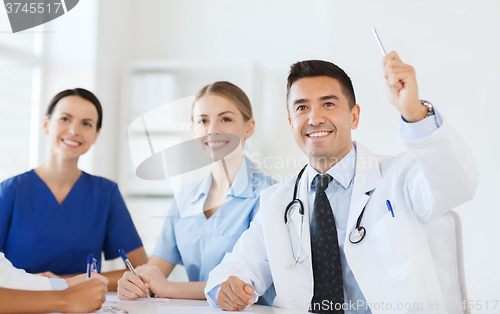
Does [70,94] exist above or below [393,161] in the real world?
above

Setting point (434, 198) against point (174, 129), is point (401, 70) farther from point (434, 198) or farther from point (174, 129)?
point (174, 129)

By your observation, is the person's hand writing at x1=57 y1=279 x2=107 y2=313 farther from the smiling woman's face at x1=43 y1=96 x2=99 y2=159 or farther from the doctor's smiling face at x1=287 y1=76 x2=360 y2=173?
the smiling woman's face at x1=43 y1=96 x2=99 y2=159

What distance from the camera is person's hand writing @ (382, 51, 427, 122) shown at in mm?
893

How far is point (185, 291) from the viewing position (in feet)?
4.38

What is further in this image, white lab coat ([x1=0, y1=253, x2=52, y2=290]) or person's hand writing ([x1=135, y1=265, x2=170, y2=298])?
person's hand writing ([x1=135, y1=265, x2=170, y2=298])

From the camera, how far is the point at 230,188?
1604 mm

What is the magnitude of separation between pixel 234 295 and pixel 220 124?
2.57ft

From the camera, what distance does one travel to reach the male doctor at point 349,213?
0.92m

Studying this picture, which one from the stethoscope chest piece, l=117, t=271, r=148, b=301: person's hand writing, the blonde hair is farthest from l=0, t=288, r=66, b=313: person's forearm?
the blonde hair

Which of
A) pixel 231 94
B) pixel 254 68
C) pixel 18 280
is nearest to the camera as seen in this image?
pixel 18 280

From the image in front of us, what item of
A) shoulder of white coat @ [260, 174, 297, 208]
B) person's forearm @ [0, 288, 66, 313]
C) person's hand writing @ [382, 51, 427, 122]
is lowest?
person's forearm @ [0, 288, 66, 313]

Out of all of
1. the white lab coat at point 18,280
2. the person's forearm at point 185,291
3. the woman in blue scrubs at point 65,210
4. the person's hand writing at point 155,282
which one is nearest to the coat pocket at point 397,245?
the person's forearm at point 185,291

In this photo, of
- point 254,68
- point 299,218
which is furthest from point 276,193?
point 254,68

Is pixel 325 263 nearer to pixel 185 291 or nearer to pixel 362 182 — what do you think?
pixel 362 182
